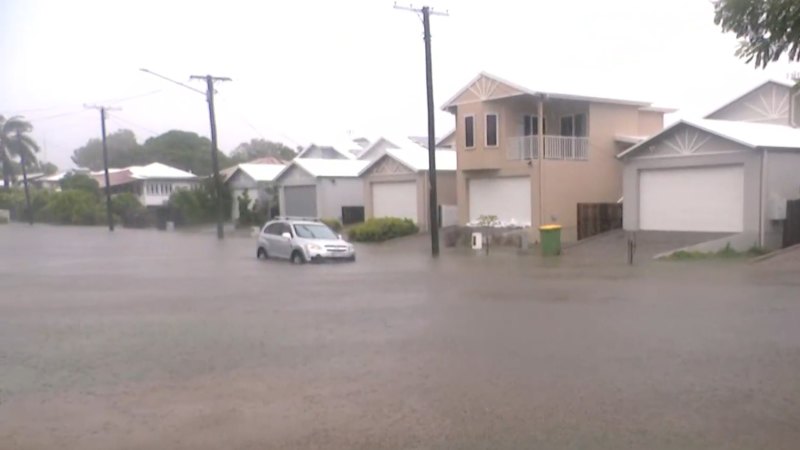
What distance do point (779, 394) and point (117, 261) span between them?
24246 mm

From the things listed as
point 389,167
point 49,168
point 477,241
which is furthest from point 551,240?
point 49,168

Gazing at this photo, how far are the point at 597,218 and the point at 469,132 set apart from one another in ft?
21.7

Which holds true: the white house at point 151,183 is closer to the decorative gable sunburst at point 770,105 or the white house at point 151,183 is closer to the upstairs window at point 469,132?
the upstairs window at point 469,132

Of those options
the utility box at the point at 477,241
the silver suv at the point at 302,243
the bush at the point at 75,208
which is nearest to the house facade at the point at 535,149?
the utility box at the point at 477,241

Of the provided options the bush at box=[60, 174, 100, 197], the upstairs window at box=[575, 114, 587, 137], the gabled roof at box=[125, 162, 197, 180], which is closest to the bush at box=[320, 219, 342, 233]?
the upstairs window at box=[575, 114, 587, 137]

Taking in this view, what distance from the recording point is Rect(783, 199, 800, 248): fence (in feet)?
78.2

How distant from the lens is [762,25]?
6.34 meters

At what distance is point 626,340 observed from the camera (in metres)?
10.4

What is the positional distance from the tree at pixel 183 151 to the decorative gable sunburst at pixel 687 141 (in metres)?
82.7

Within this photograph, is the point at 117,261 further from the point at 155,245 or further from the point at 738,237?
the point at 738,237

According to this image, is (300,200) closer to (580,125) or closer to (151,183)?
(580,125)

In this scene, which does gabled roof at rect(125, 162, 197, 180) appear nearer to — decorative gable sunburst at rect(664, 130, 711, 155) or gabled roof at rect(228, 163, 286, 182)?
gabled roof at rect(228, 163, 286, 182)

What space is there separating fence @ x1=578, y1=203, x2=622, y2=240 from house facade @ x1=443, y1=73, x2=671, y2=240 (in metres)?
0.96

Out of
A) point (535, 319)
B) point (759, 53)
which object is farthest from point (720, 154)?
point (759, 53)
